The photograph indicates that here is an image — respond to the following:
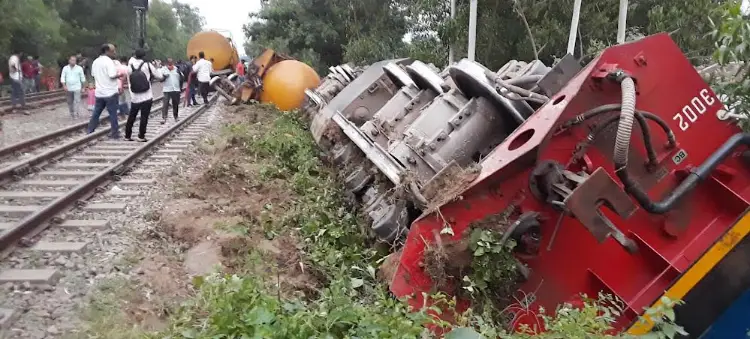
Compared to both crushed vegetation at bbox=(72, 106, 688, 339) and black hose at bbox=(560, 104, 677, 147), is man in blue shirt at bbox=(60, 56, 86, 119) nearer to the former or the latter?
crushed vegetation at bbox=(72, 106, 688, 339)

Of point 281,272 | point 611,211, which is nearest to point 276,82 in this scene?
point 281,272

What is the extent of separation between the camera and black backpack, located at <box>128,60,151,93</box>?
1081cm

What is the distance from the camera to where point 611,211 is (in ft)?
12.4

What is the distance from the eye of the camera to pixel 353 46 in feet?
70.6

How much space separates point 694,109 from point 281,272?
10.2 feet

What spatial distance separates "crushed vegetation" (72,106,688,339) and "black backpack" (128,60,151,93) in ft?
10.9

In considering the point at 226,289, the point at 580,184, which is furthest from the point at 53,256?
the point at 580,184

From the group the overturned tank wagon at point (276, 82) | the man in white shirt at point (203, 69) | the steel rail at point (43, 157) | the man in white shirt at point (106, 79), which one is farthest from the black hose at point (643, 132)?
the man in white shirt at point (203, 69)

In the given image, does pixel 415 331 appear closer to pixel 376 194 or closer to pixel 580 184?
pixel 580 184

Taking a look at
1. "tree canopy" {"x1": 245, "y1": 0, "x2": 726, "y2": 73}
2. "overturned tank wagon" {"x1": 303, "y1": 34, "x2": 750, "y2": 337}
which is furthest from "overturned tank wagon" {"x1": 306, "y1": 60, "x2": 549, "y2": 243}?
"tree canopy" {"x1": 245, "y1": 0, "x2": 726, "y2": 73}

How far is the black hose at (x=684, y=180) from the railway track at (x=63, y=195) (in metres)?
3.79

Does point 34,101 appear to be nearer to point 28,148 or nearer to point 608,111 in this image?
point 28,148

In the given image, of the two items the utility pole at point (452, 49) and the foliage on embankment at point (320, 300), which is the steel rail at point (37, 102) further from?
the foliage on embankment at point (320, 300)

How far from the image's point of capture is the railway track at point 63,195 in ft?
15.7
